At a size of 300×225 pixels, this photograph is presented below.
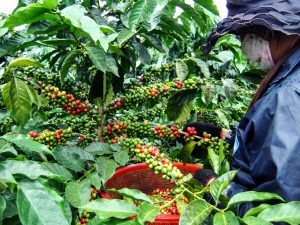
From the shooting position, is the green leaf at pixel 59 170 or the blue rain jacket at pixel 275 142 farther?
the green leaf at pixel 59 170

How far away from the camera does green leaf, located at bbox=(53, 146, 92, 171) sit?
4.98ft

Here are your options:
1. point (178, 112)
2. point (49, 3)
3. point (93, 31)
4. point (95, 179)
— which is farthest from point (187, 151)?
point (49, 3)

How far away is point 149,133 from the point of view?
6.23 feet

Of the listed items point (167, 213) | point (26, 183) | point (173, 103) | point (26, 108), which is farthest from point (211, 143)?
point (26, 183)

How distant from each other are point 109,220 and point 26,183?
0.25 metres

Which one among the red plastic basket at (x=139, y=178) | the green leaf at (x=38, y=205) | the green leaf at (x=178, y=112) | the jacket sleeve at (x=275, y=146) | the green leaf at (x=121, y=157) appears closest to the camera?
the green leaf at (x=38, y=205)

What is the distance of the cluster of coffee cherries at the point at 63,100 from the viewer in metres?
1.71

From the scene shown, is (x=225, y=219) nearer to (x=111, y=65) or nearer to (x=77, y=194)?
(x=77, y=194)

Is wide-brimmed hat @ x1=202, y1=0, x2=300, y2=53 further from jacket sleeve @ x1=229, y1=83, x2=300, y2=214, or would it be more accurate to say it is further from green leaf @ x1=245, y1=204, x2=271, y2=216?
Result: green leaf @ x1=245, y1=204, x2=271, y2=216

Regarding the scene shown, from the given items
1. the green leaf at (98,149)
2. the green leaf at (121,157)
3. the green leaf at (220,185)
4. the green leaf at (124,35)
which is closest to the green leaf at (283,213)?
the green leaf at (220,185)

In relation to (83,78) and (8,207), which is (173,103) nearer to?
(83,78)

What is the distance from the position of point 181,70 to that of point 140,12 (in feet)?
1.40

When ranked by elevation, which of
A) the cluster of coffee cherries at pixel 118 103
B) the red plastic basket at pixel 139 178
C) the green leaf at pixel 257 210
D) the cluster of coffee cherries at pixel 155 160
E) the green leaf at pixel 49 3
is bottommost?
the red plastic basket at pixel 139 178

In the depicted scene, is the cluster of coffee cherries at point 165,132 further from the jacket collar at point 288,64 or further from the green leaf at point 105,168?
the jacket collar at point 288,64
